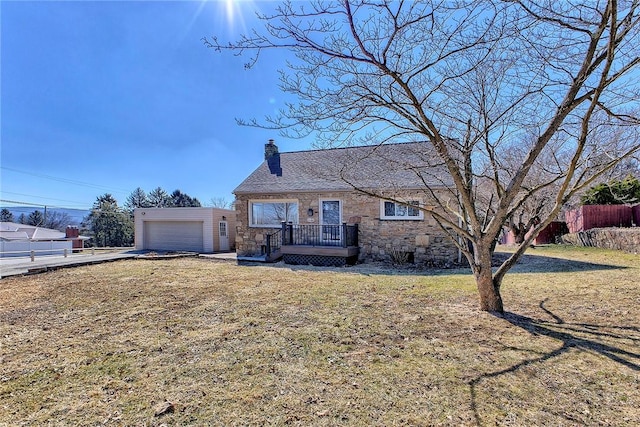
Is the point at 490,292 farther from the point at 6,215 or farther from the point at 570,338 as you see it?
the point at 6,215

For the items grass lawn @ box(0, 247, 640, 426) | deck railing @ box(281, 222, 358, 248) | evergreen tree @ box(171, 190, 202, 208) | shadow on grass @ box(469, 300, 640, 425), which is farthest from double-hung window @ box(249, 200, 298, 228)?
evergreen tree @ box(171, 190, 202, 208)

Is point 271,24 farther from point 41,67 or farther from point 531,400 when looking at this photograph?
point 41,67

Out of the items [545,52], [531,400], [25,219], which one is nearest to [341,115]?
[545,52]

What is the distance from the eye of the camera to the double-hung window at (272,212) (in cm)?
1382

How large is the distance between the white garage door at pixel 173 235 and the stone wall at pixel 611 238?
18891 mm

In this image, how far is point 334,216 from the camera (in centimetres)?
1286

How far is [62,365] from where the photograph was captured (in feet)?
11.3

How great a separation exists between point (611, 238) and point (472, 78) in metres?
11.4

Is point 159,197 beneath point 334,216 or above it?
above

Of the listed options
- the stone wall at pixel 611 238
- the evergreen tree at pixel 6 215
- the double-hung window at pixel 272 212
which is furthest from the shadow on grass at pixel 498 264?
the evergreen tree at pixel 6 215

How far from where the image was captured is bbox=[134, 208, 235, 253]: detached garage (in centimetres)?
1833

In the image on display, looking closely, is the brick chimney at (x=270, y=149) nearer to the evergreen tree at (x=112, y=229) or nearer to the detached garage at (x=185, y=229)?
the detached garage at (x=185, y=229)

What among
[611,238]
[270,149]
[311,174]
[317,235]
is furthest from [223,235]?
[611,238]

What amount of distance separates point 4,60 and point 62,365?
9.52 m
